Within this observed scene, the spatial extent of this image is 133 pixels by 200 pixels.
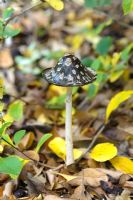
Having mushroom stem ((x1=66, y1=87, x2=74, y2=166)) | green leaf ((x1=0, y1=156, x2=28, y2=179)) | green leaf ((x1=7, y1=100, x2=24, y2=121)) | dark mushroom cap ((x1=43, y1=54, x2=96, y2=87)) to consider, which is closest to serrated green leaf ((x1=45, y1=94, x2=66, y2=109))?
green leaf ((x1=7, y1=100, x2=24, y2=121))

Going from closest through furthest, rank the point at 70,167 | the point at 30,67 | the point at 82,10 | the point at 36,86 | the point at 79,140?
the point at 70,167 < the point at 79,140 < the point at 36,86 < the point at 30,67 < the point at 82,10

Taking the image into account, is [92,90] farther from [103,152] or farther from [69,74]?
[69,74]

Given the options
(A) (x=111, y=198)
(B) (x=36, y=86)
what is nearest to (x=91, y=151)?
(A) (x=111, y=198)

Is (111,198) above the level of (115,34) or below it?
below

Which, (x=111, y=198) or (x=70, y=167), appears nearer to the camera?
(x=111, y=198)

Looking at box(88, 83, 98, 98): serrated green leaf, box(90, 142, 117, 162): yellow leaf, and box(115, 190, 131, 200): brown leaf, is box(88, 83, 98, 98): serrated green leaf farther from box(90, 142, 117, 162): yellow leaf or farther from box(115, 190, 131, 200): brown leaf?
box(115, 190, 131, 200): brown leaf

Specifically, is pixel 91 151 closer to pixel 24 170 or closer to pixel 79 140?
pixel 79 140

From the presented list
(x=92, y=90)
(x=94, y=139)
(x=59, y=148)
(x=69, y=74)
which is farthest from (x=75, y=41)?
(x=69, y=74)
